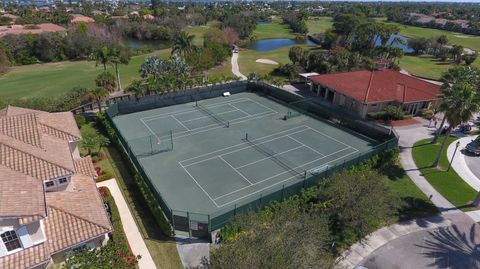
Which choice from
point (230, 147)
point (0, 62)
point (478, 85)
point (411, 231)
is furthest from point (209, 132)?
point (0, 62)

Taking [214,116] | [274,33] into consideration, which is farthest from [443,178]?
[274,33]

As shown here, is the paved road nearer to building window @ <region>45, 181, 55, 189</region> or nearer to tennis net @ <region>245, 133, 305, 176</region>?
tennis net @ <region>245, 133, 305, 176</region>

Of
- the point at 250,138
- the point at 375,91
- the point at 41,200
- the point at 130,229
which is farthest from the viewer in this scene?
the point at 375,91

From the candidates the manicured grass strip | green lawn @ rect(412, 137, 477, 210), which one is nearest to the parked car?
green lawn @ rect(412, 137, 477, 210)

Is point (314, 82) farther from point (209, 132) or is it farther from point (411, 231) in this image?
point (411, 231)

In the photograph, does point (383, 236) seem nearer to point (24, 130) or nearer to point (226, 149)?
point (226, 149)
